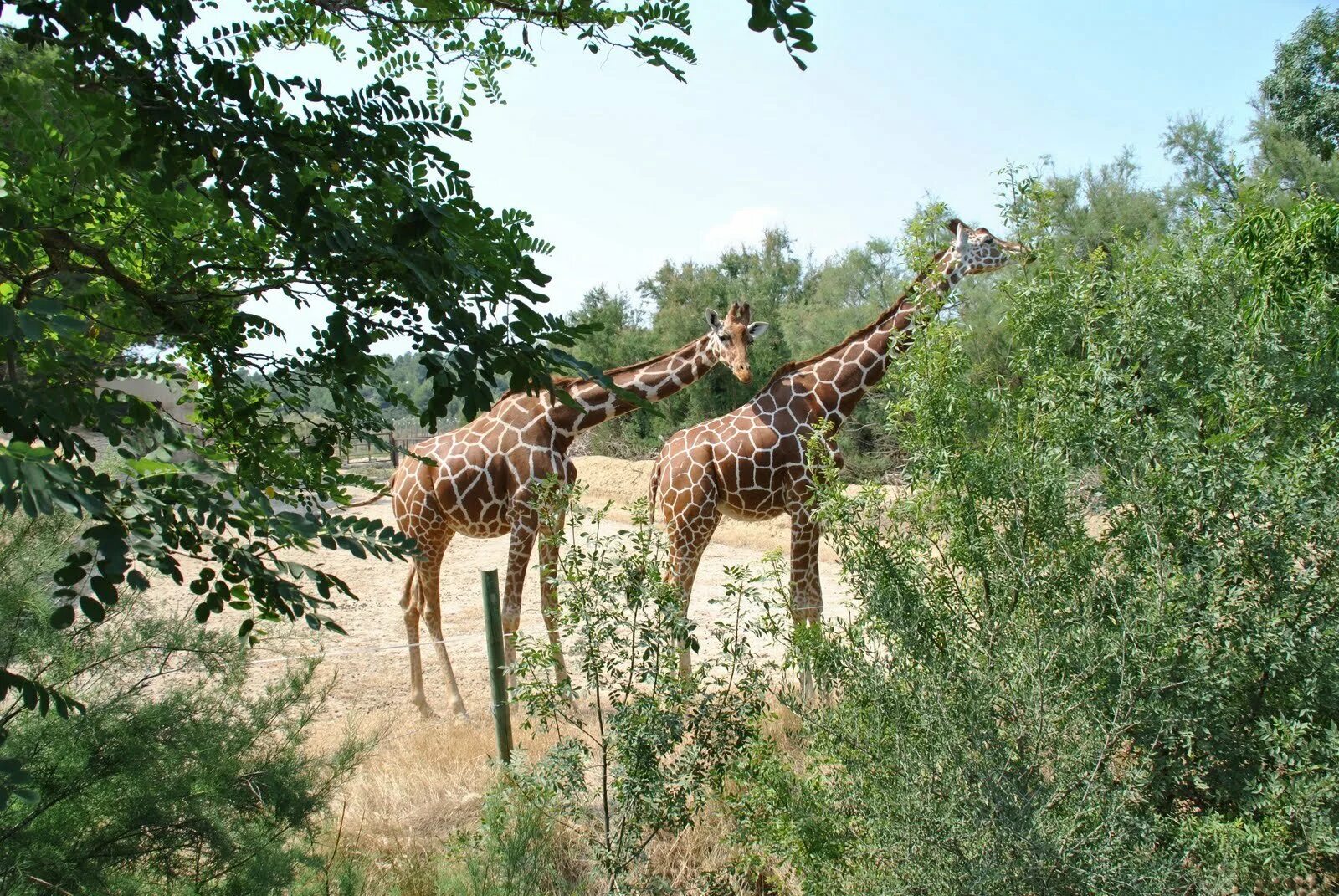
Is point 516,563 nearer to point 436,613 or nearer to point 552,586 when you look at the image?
point 436,613

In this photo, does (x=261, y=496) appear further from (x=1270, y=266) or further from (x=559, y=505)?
(x=1270, y=266)

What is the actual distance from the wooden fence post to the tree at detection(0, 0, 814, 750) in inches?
90.5

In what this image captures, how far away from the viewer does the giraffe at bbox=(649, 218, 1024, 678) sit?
6137mm

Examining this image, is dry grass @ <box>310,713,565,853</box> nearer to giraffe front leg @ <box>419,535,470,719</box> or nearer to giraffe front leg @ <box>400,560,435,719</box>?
giraffe front leg @ <box>419,535,470,719</box>

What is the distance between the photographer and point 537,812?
3871 mm

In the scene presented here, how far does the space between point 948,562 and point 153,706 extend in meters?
2.62

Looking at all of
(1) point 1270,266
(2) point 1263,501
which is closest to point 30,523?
(2) point 1263,501

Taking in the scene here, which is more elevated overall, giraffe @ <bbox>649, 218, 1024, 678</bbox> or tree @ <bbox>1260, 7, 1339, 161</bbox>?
tree @ <bbox>1260, 7, 1339, 161</bbox>

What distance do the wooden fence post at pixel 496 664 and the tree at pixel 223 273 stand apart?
2.30 meters

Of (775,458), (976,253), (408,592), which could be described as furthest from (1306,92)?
(408,592)

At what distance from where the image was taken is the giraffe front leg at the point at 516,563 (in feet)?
20.0

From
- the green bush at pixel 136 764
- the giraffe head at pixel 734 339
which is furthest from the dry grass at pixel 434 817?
the giraffe head at pixel 734 339

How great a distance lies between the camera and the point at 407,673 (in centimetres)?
746

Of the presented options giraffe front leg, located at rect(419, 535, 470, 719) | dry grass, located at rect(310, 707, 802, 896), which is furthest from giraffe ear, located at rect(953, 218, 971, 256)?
giraffe front leg, located at rect(419, 535, 470, 719)
